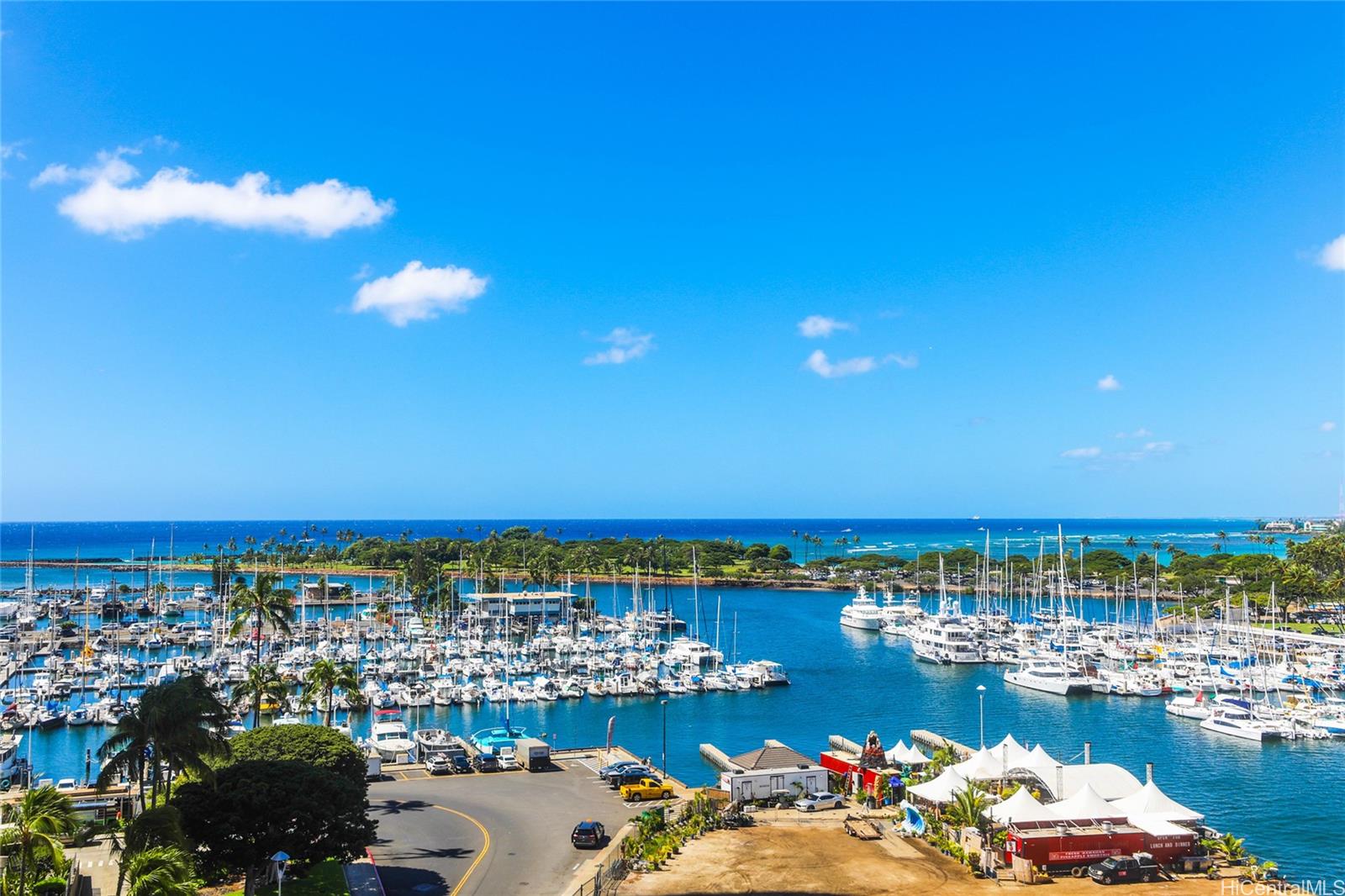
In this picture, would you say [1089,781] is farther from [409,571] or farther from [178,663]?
[409,571]

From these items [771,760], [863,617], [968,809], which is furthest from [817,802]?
[863,617]

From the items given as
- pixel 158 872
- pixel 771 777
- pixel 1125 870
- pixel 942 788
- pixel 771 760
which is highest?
pixel 158 872

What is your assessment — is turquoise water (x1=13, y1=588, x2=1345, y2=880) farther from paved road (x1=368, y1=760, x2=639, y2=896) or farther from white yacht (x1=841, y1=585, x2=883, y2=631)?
white yacht (x1=841, y1=585, x2=883, y2=631)

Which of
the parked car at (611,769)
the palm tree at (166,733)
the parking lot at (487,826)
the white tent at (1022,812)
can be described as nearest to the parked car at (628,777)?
the parked car at (611,769)

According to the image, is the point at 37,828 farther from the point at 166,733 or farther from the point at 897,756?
the point at 897,756

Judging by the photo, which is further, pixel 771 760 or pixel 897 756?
pixel 897 756

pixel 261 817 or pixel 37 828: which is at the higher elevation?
pixel 37 828
